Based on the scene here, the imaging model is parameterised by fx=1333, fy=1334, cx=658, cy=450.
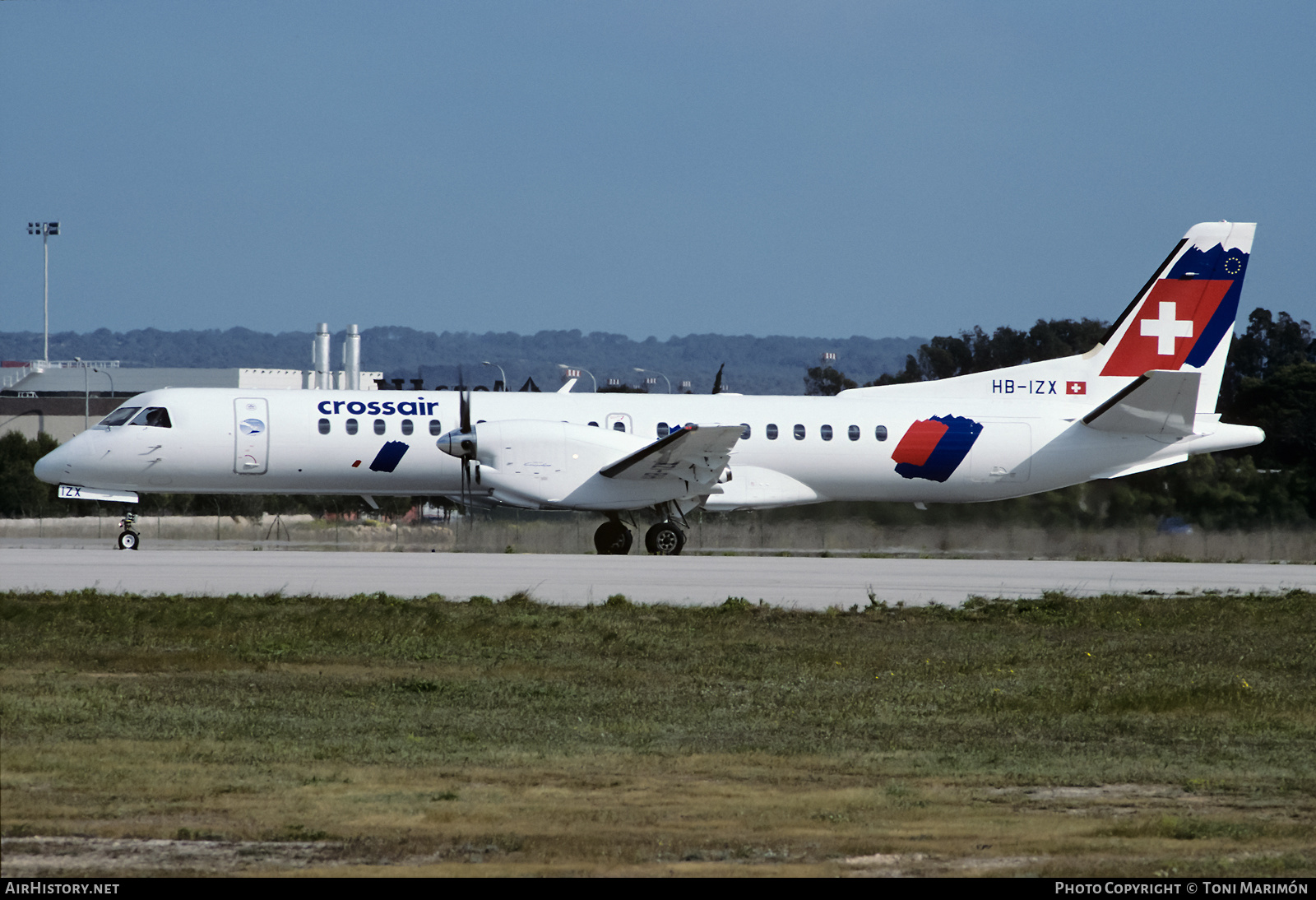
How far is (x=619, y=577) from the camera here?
877 inches

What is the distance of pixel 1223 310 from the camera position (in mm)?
30641

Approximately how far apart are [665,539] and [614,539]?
143 centimetres

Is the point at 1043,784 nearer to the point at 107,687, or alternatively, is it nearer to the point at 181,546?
the point at 107,687

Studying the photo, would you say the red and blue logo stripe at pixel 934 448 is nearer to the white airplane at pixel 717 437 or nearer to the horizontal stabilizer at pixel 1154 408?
the white airplane at pixel 717 437

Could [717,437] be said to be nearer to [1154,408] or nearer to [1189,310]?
[1154,408]

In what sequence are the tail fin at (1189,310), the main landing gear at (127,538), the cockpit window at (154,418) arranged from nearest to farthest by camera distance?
the cockpit window at (154,418) → the main landing gear at (127,538) → the tail fin at (1189,310)

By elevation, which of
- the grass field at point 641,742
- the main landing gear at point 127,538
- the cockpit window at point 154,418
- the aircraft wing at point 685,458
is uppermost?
the cockpit window at point 154,418

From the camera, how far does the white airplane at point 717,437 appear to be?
2705 cm

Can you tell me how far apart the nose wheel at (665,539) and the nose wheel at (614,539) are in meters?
0.91

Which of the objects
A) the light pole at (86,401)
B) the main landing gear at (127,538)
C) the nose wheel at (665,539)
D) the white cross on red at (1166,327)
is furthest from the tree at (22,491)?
the white cross on red at (1166,327)

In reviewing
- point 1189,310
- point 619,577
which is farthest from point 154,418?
point 1189,310

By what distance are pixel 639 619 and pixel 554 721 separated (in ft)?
21.6

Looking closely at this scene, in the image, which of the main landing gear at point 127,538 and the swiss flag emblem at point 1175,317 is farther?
the swiss flag emblem at point 1175,317

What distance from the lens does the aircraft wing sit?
25812 millimetres
